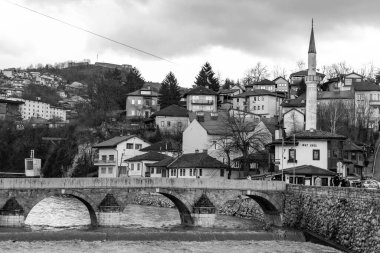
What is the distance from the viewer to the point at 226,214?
56531 mm

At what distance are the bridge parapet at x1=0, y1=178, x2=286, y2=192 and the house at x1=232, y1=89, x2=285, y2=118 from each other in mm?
60436

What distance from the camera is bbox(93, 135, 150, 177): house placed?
8206 centimetres

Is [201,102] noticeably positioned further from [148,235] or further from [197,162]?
[148,235]

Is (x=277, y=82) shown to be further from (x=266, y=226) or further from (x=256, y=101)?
(x=266, y=226)

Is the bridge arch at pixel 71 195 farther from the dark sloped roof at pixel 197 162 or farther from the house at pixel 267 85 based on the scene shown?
the house at pixel 267 85

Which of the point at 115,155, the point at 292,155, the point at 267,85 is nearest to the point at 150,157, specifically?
the point at 115,155

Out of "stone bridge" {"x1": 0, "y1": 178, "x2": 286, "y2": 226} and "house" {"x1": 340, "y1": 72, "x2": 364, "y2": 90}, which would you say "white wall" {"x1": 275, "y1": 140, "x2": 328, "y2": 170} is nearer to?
"stone bridge" {"x1": 0, "y1": 178, "x2": 286, "y2": 226}

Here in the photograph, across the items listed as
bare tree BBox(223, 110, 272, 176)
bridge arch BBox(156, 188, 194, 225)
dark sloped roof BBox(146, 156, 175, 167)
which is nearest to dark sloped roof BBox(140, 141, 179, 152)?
dark sloped roof BBox(146, 156, 175, 167)

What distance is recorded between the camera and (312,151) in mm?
57625

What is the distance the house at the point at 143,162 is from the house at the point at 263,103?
3362 centimetres

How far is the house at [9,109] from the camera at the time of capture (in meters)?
133

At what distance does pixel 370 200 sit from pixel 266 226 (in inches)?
498

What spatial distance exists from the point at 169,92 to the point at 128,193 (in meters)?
67.9

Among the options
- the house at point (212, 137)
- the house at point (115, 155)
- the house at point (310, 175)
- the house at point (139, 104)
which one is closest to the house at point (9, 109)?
the house at point (139, 104)
